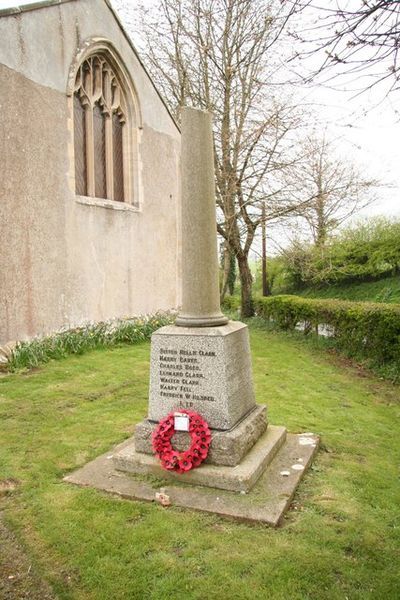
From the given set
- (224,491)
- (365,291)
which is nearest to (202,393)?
(224,491)

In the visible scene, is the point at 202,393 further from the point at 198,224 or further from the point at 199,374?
the point at 198,224

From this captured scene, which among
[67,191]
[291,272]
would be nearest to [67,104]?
[67,191]

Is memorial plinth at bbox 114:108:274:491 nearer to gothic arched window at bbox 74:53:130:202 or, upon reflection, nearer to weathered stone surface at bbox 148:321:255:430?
weathered stone surface at bbox 148:321:255:430

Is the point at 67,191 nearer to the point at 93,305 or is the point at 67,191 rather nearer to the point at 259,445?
the point at 93,305

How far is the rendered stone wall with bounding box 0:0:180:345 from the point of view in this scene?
887 centimetres

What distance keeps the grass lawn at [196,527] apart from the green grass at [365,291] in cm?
1404

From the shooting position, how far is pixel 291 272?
992 inches

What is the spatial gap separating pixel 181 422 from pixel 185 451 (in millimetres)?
258

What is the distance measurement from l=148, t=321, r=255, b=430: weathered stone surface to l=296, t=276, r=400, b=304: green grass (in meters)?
15.4

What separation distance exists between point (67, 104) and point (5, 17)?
2.02 m

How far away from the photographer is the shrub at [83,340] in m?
8.75

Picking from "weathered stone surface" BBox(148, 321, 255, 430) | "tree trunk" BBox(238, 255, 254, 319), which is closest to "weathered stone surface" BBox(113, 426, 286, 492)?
"weathered stone surface" BBox(148, 321, 255, 430)

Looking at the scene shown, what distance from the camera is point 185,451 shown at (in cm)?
428

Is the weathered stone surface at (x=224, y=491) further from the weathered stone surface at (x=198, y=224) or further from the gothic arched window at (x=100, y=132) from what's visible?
the gothic arched window at (x=100, y=132)
